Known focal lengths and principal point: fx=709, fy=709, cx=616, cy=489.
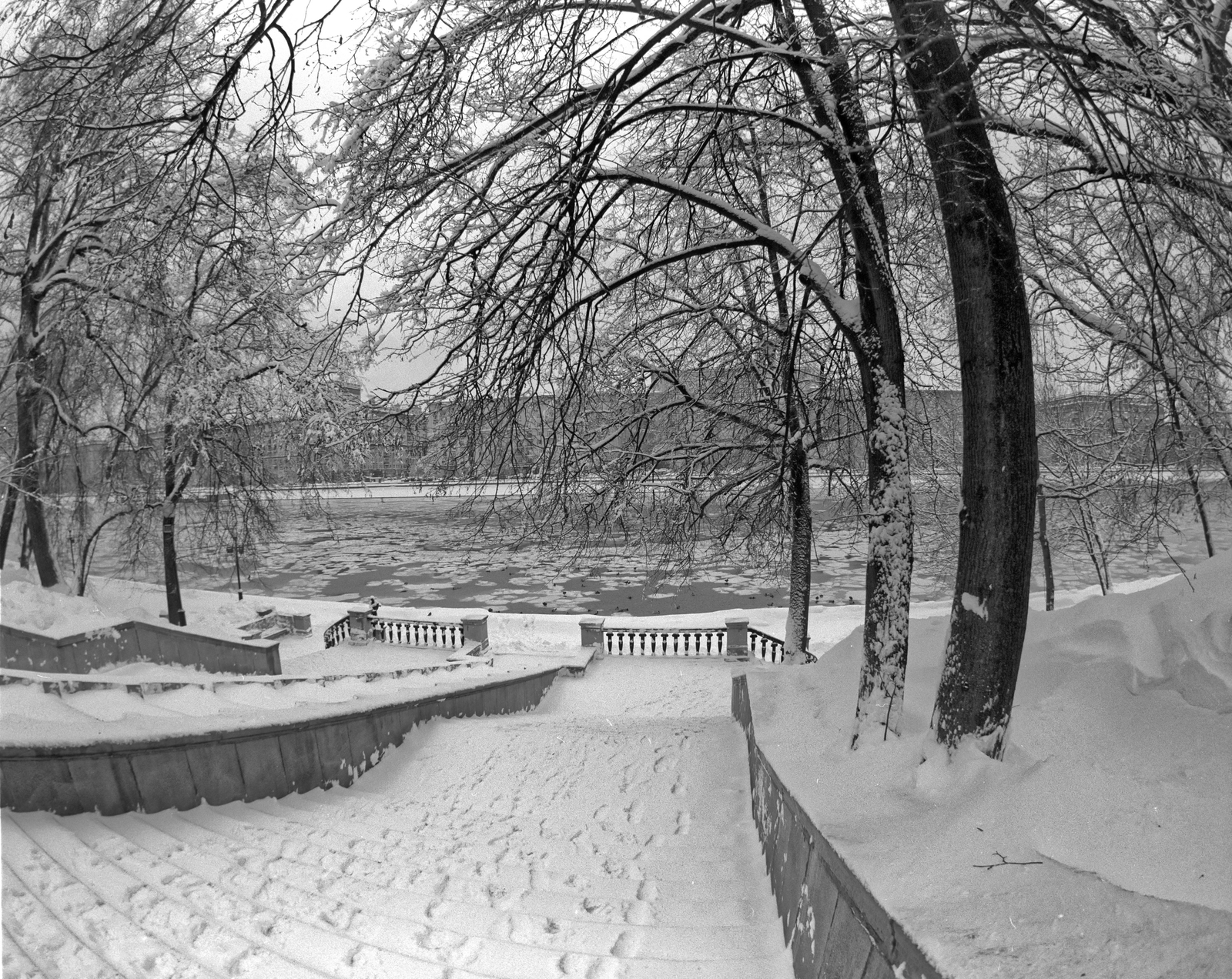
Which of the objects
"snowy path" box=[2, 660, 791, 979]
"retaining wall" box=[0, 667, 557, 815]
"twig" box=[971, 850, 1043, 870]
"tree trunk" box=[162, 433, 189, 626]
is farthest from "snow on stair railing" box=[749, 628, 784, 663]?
"twig" box=[971, 850, 1043, 870]

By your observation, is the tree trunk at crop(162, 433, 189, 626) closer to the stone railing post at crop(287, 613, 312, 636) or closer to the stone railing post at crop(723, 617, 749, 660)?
the stone railing post at crop(287, 613, 312, 636)

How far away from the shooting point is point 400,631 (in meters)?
16.6

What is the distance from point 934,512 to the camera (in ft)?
39.0

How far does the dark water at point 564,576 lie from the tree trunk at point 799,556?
5824mm

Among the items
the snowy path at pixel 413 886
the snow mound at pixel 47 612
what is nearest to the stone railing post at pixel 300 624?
the snow mound at pixel 47 612

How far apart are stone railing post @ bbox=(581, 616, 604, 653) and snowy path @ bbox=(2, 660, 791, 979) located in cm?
938

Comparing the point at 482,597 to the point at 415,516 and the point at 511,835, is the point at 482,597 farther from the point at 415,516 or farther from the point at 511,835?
the point at 415,516

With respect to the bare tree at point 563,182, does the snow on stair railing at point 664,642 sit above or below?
below

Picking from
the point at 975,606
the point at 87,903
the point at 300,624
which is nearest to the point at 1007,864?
the point at 975,606

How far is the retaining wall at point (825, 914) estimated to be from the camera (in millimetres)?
2094

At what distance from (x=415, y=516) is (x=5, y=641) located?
48.7 m

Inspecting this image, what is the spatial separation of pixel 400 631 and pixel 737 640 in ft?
25.5

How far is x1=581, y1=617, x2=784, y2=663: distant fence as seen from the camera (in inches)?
605

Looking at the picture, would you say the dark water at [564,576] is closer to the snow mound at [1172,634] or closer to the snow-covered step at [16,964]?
the snow mound at [1172,634]
